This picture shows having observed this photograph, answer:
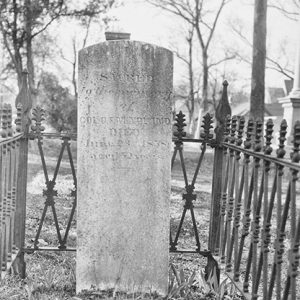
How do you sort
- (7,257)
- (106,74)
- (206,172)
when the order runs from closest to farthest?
1. (106,74)
2. (7,257)
3. (206,172)

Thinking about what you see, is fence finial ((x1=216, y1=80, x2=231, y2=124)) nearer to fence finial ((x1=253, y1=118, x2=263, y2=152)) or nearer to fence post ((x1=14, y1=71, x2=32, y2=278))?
fence finial ((x1=253, y1=118, x2=263, y2=152))

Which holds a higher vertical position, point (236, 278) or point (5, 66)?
point (5, 66)

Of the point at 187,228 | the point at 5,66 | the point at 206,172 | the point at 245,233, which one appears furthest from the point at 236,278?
the point at 5,66

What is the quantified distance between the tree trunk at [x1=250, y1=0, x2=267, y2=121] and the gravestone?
12460 mm

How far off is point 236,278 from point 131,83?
1.67 meters

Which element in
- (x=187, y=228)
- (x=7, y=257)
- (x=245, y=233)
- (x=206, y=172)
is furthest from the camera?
(x=206, y=172)

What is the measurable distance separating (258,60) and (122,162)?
1332 cm

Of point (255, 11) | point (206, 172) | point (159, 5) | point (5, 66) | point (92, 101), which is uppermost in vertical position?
point (159, 5)

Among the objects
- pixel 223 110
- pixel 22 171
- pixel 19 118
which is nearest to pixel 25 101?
pixel 19 118

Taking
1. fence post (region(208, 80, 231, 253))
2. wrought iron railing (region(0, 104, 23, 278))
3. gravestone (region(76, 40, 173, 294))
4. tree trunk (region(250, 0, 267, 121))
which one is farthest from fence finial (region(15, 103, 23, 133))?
tree trunk (region(250, 0, 267, 121))

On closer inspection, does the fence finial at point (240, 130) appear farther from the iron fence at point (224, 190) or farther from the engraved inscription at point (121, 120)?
the engraved inscription at point (121, 120)

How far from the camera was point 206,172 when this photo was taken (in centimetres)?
1499

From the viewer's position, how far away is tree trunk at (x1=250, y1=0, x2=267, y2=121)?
15859mm

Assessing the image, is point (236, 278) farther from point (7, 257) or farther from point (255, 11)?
point (255, 11)
